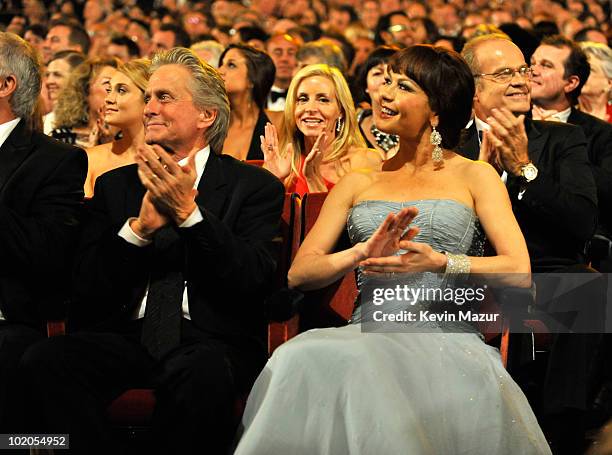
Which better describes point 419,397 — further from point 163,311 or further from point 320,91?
point 320,91

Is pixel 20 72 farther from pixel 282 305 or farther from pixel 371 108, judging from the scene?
pixel 371 108

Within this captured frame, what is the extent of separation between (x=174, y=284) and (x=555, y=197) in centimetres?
158

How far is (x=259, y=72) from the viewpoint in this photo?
267 inches

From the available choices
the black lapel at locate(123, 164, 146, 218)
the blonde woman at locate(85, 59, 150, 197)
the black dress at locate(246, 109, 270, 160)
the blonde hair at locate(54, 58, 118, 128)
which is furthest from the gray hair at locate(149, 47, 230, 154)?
the blonde hair at locate(54, 58, 118, 128)

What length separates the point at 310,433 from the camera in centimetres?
331

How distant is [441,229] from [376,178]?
38cm

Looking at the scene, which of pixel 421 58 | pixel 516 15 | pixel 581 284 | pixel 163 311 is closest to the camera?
pixel 163 311

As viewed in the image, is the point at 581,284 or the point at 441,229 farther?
the point at 581,284

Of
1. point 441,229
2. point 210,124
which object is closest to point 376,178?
point 441,229

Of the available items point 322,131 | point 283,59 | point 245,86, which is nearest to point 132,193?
point 322,131

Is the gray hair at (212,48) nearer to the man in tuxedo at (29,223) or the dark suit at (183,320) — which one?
the man in tuxedo at (29,223)

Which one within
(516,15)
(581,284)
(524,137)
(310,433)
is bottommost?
(310,433)

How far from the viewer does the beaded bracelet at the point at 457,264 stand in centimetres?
362

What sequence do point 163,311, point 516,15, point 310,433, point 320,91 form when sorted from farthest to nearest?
1. point 516,15
2. point 320,91
3. point 163,311
4. point 310,433
